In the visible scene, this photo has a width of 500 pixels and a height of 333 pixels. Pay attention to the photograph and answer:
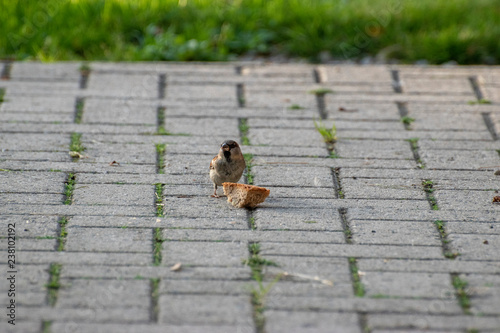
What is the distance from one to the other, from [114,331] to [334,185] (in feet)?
5.82

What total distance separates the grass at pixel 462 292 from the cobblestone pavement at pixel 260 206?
1 centimetres

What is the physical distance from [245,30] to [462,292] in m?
4.14

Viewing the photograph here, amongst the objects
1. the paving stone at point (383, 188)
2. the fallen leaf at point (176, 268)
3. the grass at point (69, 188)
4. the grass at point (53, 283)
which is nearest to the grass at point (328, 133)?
the paving stone at point (383, 188)

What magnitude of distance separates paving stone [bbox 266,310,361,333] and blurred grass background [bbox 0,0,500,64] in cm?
375

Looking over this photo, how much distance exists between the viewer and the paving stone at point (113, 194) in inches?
145

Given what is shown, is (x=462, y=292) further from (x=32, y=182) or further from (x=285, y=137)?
(x=32, y=182)

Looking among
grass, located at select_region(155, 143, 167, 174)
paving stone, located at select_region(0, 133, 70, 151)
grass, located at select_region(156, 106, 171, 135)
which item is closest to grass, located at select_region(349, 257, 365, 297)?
grass, located at select_region(155, 143, 167, 174)

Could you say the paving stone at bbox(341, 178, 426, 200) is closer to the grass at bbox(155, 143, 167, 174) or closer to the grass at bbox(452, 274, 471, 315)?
the grass at bbox(452, 274, 471, 315)

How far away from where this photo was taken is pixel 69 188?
3.82 metres

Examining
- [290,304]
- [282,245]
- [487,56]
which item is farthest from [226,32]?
[290,304]

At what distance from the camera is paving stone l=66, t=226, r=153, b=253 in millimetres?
3215

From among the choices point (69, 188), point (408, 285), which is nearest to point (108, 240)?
point (69, 188)

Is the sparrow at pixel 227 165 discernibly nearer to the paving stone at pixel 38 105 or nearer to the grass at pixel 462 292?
the grass at pixel 462 292

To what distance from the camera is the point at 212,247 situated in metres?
3.26
